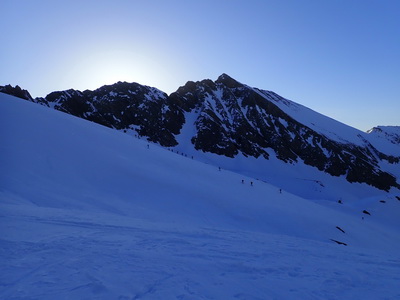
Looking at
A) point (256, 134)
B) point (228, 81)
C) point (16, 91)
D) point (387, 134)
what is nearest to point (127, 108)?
point (16, 91)

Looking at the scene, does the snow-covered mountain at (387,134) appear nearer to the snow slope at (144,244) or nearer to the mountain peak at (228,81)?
the mountain peak at (228,81)

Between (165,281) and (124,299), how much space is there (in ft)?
3.71

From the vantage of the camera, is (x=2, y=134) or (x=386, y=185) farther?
(x=386, y=185)

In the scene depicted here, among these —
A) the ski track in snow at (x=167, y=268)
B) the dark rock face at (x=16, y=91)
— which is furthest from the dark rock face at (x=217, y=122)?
the ski track in snow at (x=167, y=268)

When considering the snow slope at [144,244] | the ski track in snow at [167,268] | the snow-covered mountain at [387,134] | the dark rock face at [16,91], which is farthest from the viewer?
the snow-covered mountain at [387,134]

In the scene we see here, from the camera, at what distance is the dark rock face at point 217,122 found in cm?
8125

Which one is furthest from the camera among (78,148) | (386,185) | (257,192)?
(386,185)

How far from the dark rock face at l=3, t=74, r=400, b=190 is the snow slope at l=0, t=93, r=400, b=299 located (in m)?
56.1

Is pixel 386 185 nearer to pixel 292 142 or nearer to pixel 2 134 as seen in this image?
pixel 292 142

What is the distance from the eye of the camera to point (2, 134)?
80.6 ft

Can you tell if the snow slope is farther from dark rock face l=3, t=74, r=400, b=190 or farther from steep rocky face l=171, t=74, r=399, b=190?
steep rocky face l=171, t=74, r=399, b=190

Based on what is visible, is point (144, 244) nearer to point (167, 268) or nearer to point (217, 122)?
point (167, 268)

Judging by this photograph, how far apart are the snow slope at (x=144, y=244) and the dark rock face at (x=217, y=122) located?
5608 cm

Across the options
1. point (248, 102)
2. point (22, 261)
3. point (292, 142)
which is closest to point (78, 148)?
point (22, 261)
